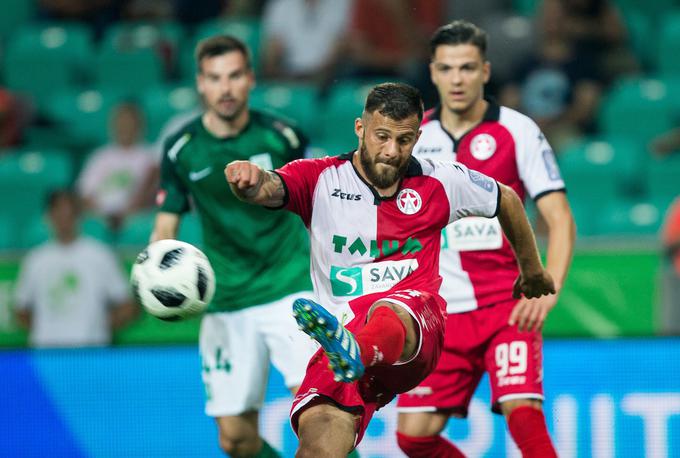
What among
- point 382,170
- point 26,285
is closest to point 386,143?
point 382,170

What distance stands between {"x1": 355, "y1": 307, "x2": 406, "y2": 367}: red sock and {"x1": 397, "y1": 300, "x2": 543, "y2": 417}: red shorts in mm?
1115

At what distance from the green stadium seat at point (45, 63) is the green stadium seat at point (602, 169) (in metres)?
4.68

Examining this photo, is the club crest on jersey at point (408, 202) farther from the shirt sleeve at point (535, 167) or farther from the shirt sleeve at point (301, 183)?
the shirt sleeve at point (535, 167)

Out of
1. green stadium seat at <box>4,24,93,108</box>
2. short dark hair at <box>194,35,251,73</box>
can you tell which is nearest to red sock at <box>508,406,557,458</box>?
short dark hair at <box>194,35,251,73</box>

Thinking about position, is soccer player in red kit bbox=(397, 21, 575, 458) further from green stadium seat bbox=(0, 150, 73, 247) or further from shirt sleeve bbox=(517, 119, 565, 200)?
green stadium seat bbox=(0, 150, 73, 247)

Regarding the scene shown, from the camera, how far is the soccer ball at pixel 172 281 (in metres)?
5.30

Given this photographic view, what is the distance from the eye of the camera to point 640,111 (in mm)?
10609

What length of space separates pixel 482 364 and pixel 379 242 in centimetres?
122

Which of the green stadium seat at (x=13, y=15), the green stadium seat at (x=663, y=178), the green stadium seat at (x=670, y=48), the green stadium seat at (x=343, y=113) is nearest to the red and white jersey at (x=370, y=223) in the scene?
the green stadium seat at (x=663, y=178)

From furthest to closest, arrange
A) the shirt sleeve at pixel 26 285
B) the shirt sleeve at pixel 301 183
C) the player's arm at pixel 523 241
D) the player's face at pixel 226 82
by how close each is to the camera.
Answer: the shirt sleeve at pixel 26 285 < the player's face at pixel 226 82 < the player's arm at pixel 523 241 < the shirt sleeve at pixel 301 183

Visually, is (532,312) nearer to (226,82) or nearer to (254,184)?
(254,184)

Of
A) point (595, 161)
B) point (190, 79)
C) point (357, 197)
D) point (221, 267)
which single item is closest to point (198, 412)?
point (221, 267)

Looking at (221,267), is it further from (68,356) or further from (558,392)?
(558,392)

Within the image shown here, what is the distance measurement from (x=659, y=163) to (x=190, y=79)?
4.36 meters
